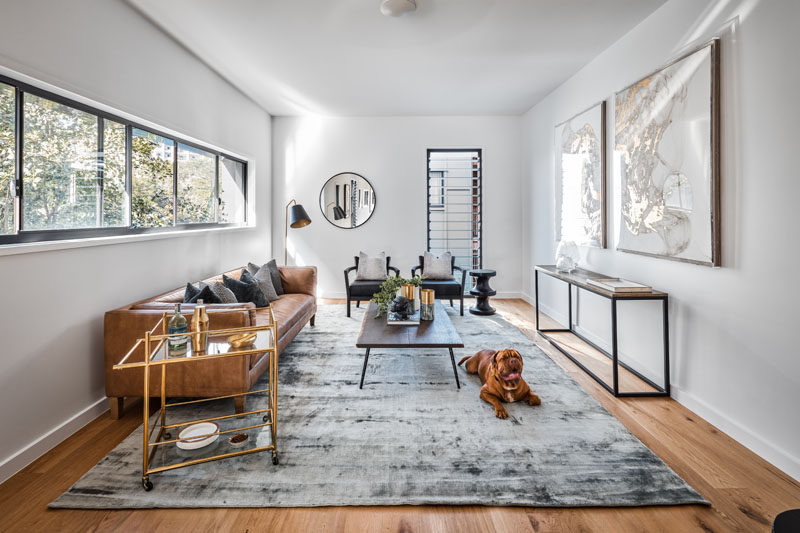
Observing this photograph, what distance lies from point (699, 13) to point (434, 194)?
4.29 meters

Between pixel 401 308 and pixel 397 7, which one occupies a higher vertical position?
pixel 397 7

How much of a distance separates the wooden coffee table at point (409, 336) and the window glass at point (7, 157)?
213cm

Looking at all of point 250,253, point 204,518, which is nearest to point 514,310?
point 250,253

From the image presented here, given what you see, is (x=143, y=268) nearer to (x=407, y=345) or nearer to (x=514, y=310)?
(x=407, y=345)

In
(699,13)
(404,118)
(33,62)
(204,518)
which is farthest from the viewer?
(404,118)

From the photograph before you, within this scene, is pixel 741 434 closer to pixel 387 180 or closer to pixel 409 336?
pixel 409 336

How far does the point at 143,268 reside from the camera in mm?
3188

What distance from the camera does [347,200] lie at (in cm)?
648

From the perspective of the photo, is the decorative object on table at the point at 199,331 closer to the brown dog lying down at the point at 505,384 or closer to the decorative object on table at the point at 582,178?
the brown dog lying down at the point at 505,384

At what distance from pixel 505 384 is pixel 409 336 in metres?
0.80

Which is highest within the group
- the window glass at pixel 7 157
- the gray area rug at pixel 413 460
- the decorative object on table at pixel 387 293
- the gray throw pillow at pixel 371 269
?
the window glass at pixel 7 157

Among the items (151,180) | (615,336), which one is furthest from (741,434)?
(151,180)

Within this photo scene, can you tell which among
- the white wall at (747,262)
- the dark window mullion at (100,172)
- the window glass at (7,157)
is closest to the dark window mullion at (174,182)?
the dark window mullion at (100,172)

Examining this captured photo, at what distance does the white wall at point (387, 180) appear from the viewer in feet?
21.1
